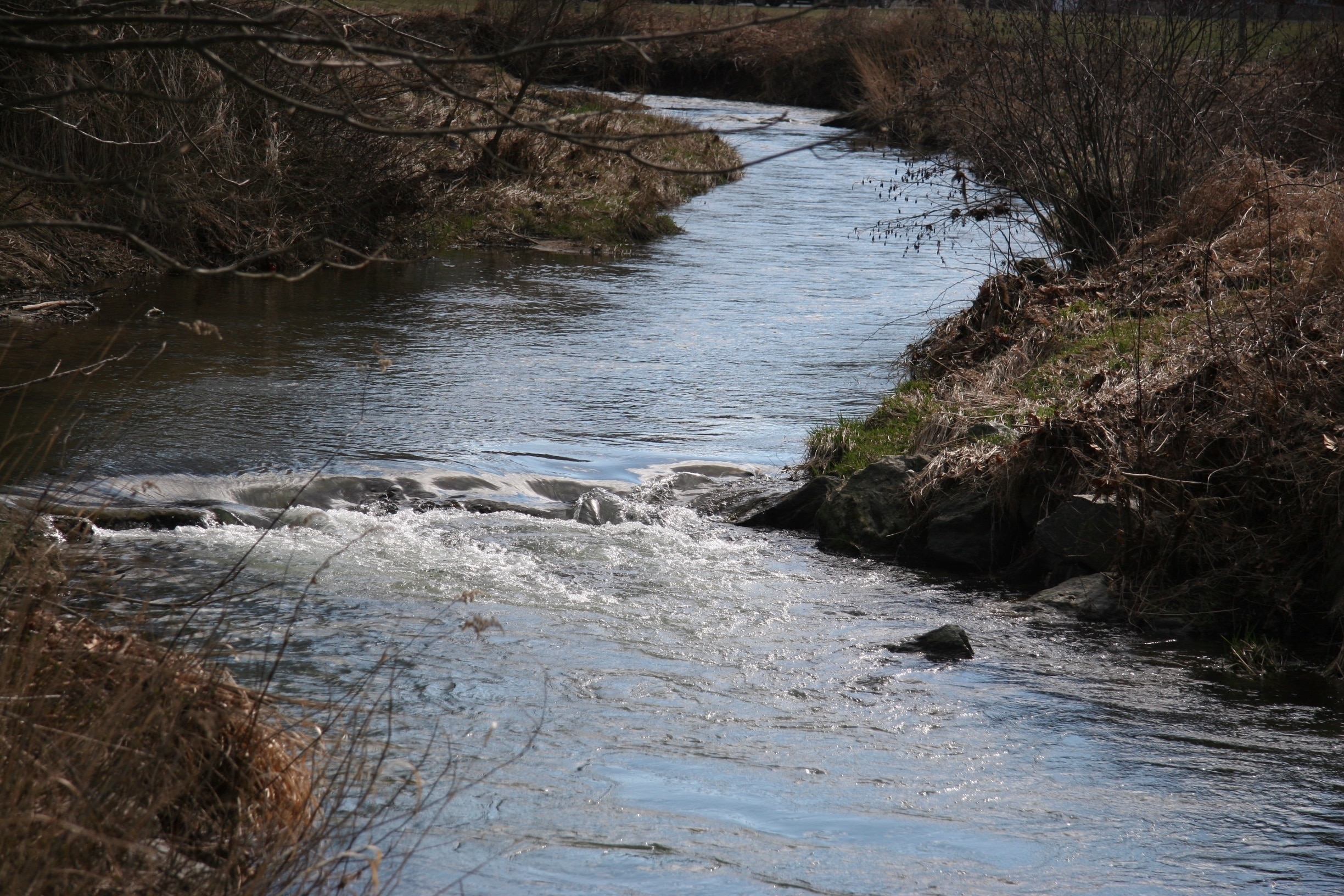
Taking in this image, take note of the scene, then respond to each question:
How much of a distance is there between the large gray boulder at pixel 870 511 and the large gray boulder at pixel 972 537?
0.29 metres

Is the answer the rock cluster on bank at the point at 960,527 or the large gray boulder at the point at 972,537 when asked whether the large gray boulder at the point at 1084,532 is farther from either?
the large gray boulder at the point at 972,537

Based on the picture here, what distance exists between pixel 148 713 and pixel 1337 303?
A: 23.0ft

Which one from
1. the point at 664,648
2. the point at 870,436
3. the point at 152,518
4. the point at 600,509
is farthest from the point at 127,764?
the point at 870,436

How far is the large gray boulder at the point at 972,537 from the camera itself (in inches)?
325

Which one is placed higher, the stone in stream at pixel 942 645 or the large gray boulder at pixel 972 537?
the large gray boulder at pixel 972 537

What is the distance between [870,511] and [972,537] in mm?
732

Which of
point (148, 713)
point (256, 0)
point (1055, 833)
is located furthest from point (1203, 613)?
point (256, 0)

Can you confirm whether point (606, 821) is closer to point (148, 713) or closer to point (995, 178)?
point (148, 713)

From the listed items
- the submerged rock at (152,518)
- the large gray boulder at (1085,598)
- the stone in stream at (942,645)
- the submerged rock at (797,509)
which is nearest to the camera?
the stone in stream at (942,645)

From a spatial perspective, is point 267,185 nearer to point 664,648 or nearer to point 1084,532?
point 664,648

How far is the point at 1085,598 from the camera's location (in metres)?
7.44

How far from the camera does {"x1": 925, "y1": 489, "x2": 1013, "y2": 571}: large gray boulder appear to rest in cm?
825

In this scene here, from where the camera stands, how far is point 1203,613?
716 cm

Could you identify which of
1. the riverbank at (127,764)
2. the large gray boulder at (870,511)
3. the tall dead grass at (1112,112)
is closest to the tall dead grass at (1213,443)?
the large gray boulder at (870,511)
